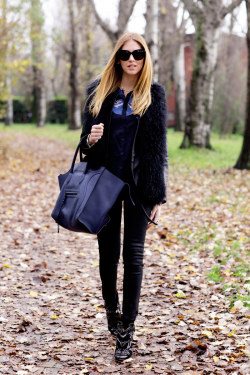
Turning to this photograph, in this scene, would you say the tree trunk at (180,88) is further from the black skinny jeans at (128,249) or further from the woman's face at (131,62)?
the black skinny jeans at (128,249)

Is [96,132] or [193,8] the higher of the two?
[193,8]

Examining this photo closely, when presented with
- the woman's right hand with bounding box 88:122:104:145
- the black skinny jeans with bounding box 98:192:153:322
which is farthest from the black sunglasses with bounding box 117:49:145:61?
the black skinny jeans with bounding box 98:192:153:322

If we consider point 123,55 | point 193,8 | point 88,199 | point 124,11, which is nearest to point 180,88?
point 124,11

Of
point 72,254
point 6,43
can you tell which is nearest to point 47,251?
point 72,254

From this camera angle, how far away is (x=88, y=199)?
10.9 ft

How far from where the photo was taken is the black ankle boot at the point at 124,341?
11.8ft

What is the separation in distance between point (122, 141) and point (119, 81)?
516 mm

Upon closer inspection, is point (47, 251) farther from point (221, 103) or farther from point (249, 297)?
point (221, 103)

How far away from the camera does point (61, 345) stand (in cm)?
389

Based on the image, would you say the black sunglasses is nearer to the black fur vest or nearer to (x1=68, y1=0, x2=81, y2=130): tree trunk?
the black fur vest

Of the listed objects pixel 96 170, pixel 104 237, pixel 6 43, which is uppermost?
pixel 6 43

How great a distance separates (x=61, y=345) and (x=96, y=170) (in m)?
1.47

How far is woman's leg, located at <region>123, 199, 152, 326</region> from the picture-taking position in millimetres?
3494

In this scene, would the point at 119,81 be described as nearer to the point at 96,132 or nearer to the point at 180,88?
the point at 96,132
